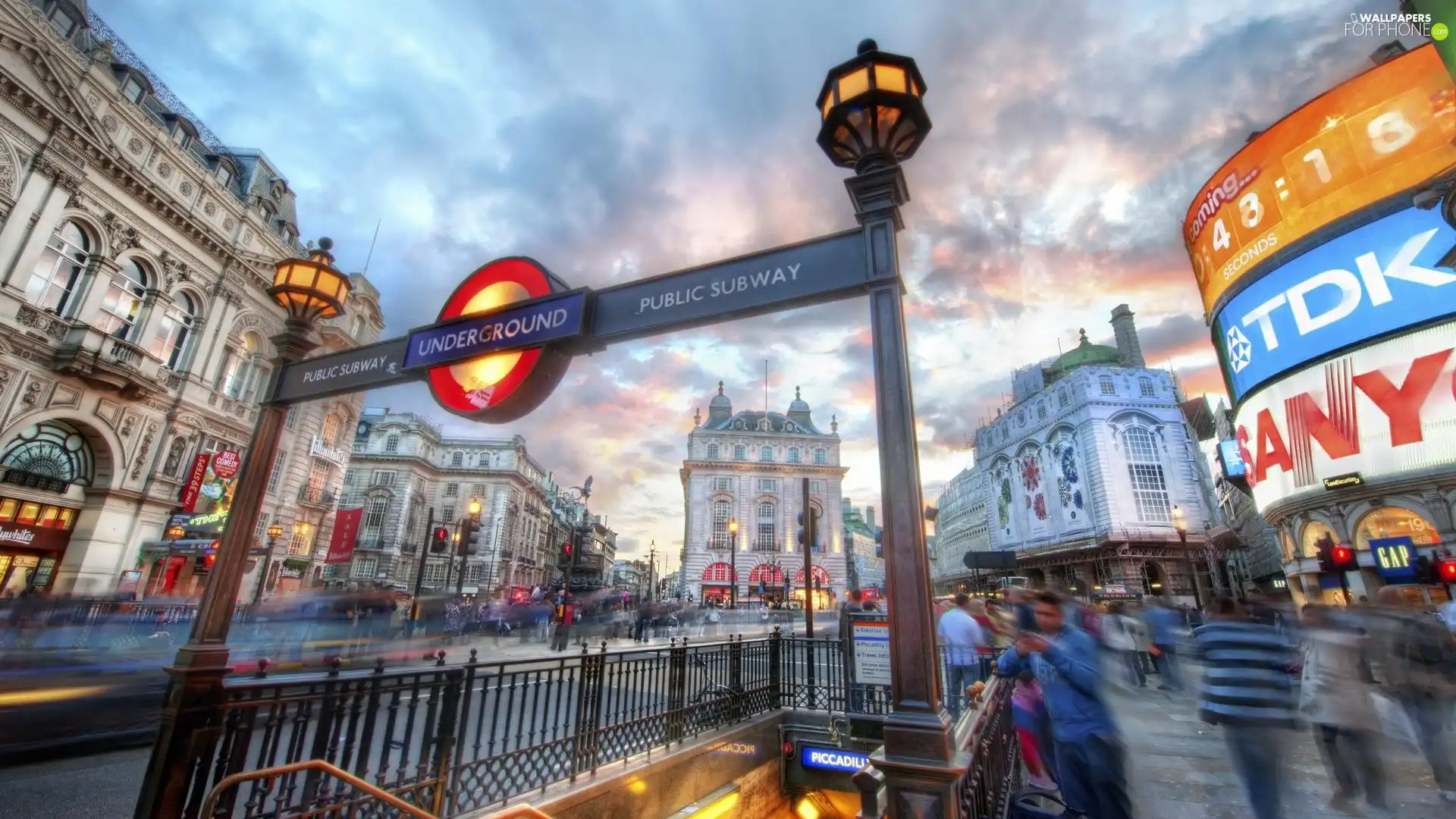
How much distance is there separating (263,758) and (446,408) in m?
2.86

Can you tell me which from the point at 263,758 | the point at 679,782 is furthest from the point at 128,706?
the point at 679,782

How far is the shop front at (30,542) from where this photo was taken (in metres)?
17.4

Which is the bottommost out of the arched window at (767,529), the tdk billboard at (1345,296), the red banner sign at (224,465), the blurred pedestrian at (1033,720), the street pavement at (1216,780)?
the street pavement at (1216,780)

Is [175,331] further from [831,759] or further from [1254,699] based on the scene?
[1254,699]

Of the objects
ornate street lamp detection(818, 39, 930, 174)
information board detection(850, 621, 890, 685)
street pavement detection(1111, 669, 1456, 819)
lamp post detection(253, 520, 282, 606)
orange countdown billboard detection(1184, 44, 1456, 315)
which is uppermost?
orange countdown billboard detection(1184, 44, 1456, 315)

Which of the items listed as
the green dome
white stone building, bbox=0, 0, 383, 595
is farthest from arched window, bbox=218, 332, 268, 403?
the green dome

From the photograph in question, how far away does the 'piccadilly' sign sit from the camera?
334 centimetres

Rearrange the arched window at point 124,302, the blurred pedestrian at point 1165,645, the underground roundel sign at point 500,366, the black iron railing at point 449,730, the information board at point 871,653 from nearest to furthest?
1. the black iron railing at point 449,730
2. the underground roundel sign at point 500,366
3. the information board at point 871,653
4. the blurred pedestrian at point 1165,645
5. the arched window at point 124,302

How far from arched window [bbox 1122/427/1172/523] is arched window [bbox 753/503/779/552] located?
116 feet

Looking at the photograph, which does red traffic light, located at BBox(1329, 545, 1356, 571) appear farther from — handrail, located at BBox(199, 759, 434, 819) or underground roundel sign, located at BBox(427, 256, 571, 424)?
handrail, located at BBox(199, 759, 434, 819)

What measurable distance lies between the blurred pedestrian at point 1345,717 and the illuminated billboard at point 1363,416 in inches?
1063

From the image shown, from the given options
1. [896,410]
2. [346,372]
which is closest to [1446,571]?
[896,410]

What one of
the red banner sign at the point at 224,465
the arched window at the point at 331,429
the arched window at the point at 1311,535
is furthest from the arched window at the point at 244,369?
the arched window at the point at 1311,535

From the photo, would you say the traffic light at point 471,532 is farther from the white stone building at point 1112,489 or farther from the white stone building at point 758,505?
the white stone building at point 1112,489
